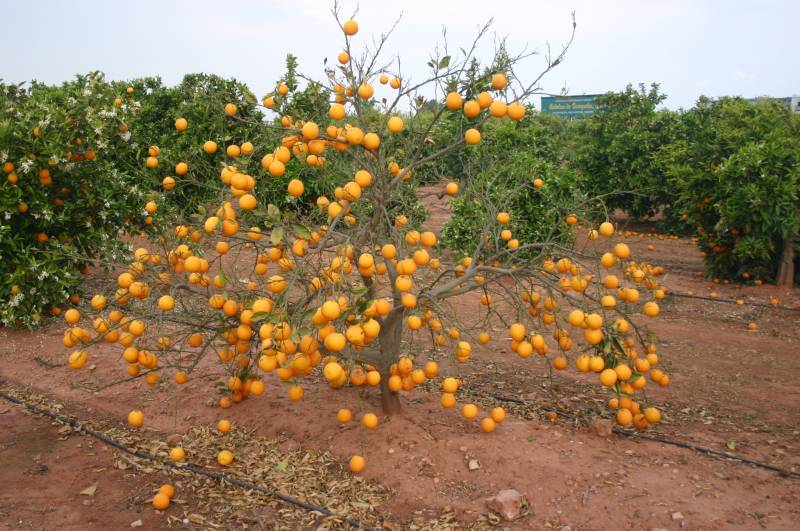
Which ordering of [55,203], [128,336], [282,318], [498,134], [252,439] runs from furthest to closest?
1. [498,134]
2. [55,203]
3. [252,439]
4. [128,336]
5. [282,318]

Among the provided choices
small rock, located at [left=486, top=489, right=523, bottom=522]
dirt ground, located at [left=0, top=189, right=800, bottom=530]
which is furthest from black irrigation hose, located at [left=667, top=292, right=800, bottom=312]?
small rock, located at [left=486, top=489, right=523, bottom=522]

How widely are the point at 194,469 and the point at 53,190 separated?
421 cm

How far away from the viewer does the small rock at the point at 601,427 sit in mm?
3770

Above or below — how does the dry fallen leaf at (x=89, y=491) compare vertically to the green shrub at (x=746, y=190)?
below

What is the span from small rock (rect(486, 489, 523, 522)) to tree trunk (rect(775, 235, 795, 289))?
6.71m

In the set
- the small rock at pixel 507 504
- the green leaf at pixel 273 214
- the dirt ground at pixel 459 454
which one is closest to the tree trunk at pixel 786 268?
the dirt ground at pixel 459 454

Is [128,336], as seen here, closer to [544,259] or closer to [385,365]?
[385,365]

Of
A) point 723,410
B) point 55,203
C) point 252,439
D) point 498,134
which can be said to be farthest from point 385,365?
point 498,134

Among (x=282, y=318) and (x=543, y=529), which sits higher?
(x=282, y=318)

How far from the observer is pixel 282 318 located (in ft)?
8.21

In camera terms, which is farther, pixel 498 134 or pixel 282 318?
pixel 498 134

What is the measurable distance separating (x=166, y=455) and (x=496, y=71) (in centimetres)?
300

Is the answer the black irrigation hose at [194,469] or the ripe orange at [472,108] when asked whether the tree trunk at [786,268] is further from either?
the black irrigation hose at [194,469]

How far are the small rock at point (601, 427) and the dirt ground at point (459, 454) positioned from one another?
0.21ft
